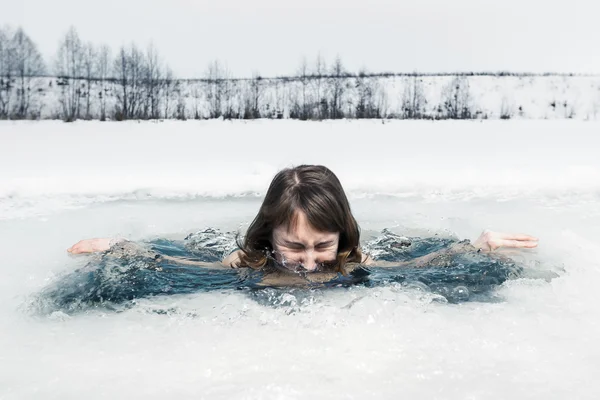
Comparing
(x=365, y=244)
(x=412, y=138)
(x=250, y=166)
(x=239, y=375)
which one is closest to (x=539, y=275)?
(x=365, y=244)

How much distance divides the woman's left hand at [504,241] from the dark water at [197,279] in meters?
0.06

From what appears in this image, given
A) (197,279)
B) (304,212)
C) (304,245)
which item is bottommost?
(197,279)

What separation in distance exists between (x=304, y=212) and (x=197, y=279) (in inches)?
25.3

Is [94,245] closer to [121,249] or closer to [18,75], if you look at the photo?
[121,249]

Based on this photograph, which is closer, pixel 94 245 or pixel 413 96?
pixel 94 245

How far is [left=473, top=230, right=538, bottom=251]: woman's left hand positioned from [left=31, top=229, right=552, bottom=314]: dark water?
58 millimetres

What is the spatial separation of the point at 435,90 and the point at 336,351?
28193mm

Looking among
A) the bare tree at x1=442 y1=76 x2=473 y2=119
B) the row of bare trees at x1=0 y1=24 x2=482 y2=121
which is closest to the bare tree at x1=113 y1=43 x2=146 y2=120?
the row of bare trees at x1=0 y1=24 x2=482 y2=121

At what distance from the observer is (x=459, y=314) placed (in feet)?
7.58

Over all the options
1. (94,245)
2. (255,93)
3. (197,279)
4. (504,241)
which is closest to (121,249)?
(94,245)

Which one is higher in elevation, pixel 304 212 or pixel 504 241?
pixel 304 212

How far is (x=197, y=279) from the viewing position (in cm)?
280

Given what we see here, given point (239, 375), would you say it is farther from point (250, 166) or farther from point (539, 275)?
point (250, 166)

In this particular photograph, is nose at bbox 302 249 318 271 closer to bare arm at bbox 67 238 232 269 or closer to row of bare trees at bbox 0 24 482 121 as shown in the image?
bare arm at bbox 67 238 232 269
